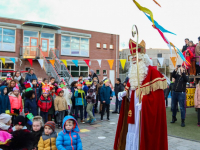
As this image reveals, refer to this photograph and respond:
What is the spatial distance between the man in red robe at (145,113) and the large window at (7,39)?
20.6 m

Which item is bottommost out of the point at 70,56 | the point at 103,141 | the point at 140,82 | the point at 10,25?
the point at 103,141

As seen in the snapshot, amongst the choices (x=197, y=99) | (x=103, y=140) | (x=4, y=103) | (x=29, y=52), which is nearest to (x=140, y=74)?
(x=103, y=140)

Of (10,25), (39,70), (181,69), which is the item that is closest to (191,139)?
(181,69)

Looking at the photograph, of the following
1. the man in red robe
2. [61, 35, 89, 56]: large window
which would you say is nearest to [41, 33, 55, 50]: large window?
[61, 35, 89, 56]: large window

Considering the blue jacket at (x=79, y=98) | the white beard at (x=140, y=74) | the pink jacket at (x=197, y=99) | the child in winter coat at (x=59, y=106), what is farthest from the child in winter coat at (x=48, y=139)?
the pink jacket at (x=197, y=99)

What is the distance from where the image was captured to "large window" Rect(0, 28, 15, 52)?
2141 cm

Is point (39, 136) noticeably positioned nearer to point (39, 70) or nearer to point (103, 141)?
point (103, 141)

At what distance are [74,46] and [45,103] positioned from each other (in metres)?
19.8

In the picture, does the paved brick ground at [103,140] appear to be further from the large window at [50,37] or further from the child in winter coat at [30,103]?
the large window at [50,37]

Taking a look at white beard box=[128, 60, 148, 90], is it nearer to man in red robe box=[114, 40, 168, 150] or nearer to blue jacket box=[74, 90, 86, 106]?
man in red robe box=[114, 40, 168, 150]

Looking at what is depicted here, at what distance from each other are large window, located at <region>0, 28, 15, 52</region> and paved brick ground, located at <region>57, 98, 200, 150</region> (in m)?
17.5

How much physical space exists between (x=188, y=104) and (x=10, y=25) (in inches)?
798

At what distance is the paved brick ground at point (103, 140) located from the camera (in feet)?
17.1

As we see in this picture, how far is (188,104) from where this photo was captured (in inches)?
323
